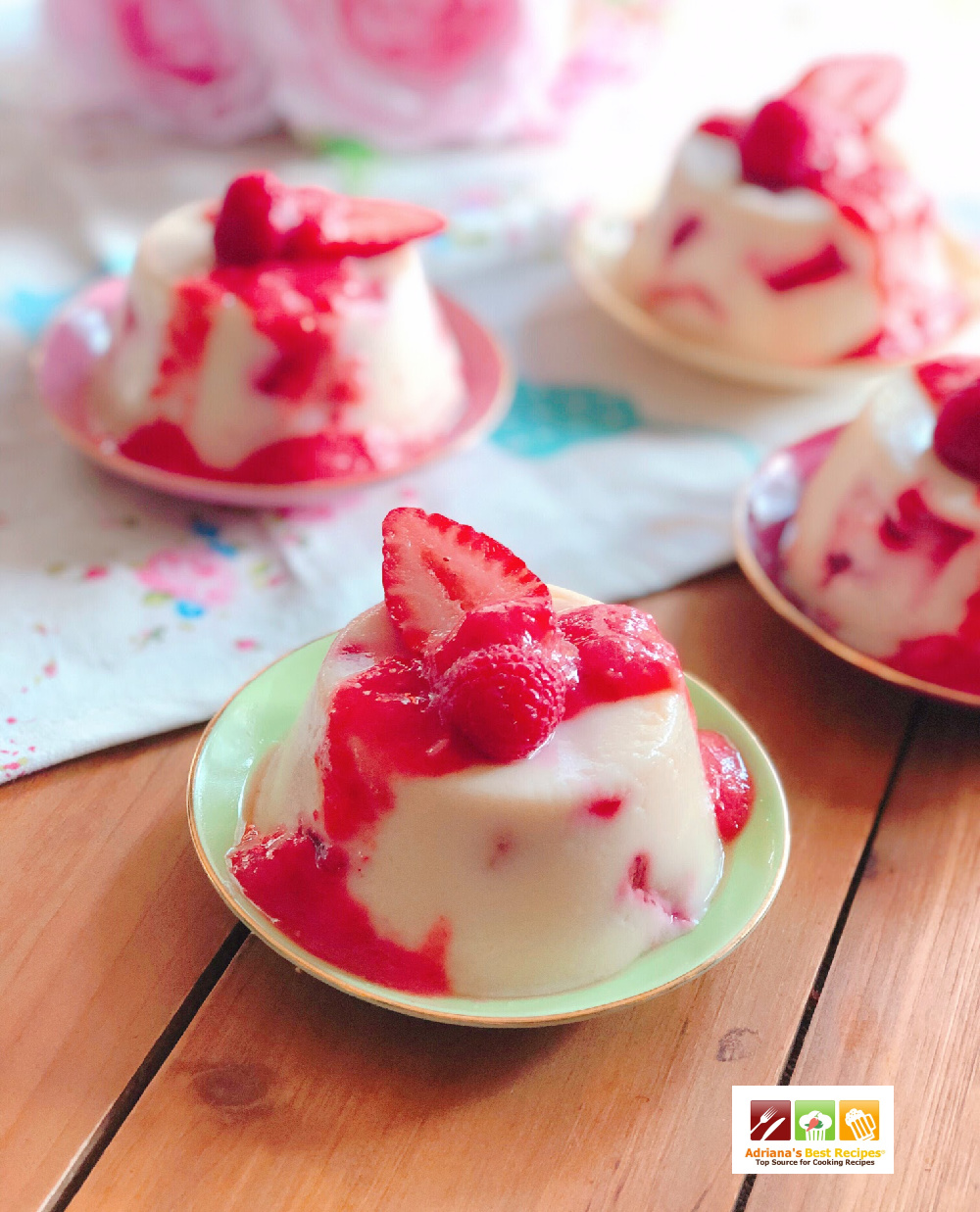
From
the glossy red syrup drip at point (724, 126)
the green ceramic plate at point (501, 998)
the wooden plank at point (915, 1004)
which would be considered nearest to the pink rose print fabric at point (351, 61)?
the glossy red syrup drip at point (724, 126)

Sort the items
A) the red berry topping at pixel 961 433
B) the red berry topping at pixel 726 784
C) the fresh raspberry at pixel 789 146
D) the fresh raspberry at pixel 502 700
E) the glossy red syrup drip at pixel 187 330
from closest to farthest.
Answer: the fresh raspberry at pixel 502 700
the red berry topping at pixel 726 784
the red berry topping at pixel 961 433
the glossy red syrup drip at pixel 187 330
the fresh raspberry at pixel 789 146

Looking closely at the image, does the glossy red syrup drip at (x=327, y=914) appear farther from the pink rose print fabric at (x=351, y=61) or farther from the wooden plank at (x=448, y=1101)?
the pink rose print fabric at (x=351, y=61)

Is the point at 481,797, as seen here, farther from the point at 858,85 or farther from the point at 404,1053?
the point at 858,85

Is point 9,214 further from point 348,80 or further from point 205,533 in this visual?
point 205,533

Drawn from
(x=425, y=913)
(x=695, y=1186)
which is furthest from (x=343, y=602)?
(x=695, y=1186)

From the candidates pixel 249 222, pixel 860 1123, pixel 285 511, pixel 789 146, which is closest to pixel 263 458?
pixel 285 511

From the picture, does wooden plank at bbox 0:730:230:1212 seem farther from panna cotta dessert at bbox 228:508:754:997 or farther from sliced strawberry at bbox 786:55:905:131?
sliced strawberry at bbox 786:55:905:131
